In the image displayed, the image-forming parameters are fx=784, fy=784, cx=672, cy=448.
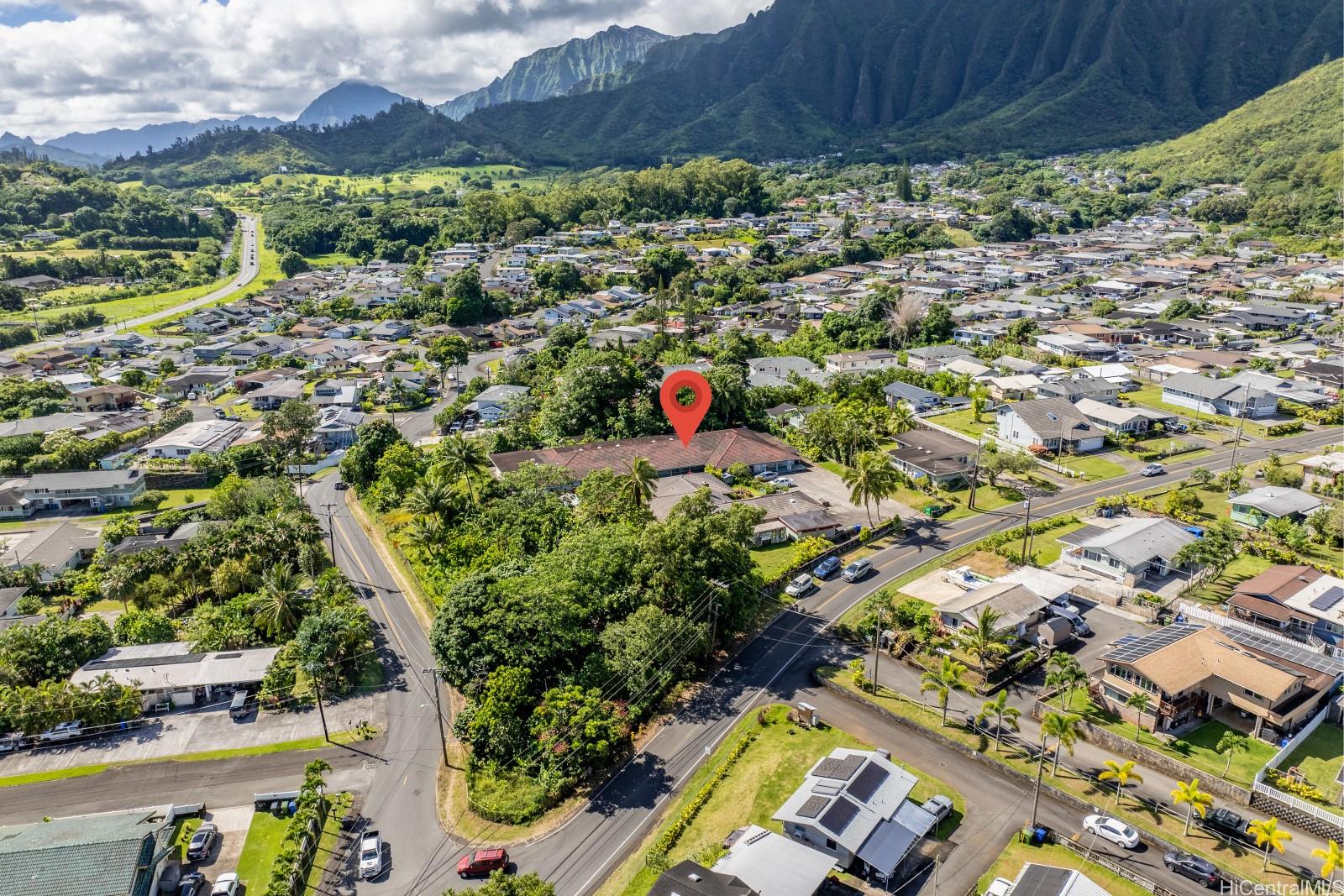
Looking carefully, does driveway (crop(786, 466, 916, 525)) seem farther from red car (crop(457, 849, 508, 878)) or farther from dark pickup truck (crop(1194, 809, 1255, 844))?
red car (crop(457, 849, 508, 878))

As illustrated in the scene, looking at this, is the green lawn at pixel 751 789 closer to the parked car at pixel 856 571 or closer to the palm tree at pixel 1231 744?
the palm tree at pixel 1231 744

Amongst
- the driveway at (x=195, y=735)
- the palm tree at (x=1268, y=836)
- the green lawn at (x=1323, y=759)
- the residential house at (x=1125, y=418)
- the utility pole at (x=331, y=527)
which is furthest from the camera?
the residential house at (x=1125, y=418)

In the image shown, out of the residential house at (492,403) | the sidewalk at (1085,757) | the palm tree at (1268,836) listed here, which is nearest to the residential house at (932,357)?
the residential house at (492,403)

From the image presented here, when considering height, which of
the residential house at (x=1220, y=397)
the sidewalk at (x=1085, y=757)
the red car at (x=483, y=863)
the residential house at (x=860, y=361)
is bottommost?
the red car at (x=483, y=863)

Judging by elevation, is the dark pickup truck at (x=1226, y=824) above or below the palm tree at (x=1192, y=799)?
below

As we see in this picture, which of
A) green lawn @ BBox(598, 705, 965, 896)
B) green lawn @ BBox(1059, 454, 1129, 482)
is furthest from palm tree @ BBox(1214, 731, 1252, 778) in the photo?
green lawn @ BBox(1059, 454, 1129, 482)

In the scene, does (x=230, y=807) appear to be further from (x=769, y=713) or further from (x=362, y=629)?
(x=769, y=713)

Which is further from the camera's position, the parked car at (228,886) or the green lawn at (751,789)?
the green lawn at (751,789)
